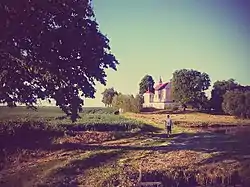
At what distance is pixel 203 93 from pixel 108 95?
1.21 m

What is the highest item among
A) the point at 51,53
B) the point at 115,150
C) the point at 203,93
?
the point at 51,53

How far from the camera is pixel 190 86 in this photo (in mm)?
4344

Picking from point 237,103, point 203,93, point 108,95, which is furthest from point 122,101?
point 237,103

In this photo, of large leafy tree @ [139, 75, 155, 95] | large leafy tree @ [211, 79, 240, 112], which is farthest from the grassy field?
large leafy tree @ [139, 75, 155, 95]

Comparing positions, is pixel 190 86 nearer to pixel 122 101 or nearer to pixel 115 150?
pixel 122 101

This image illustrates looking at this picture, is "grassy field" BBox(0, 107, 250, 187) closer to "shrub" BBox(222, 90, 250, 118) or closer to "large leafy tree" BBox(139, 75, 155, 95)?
"shrub" BBox(222, 90, 250, 118)

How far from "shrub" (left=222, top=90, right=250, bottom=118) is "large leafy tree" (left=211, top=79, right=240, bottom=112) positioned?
0.17 feet

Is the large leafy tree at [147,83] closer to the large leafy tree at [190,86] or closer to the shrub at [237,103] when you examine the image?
the large leafy tree at [190,86]

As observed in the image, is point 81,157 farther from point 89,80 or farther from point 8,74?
point 8,74

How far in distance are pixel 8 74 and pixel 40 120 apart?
72 centimetres

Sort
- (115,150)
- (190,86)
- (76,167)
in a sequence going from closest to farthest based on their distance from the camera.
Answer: (76,167), (190,86), (115,150)

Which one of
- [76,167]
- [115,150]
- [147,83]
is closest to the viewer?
[76,167]

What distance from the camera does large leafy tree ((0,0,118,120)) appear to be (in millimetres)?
3807

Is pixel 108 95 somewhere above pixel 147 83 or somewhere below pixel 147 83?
below
